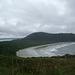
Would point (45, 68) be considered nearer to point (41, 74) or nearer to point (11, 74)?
point (41, 74)

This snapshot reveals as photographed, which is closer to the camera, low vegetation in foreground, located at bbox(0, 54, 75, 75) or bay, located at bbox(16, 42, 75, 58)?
low vegetation in foreground, located at bbox(0, 54, 75, 75)

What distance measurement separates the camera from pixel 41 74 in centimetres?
355

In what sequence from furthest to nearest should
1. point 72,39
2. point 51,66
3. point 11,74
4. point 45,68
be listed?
point 72,39, point 45,68, point 51,66, point 11,74

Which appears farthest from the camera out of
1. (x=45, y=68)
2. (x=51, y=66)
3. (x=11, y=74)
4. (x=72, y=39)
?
(x=72, y=39)

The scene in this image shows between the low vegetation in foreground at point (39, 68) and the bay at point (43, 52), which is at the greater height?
the low vegetation in foreground at point (39, 68)

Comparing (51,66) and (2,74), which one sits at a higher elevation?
(51,66)

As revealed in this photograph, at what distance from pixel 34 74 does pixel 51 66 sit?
65 centimetres

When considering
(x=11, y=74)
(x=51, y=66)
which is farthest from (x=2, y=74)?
(x=51, y=66)

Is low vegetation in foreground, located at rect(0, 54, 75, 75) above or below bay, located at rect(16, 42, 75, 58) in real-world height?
above

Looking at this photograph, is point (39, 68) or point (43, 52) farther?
point (43, 52)

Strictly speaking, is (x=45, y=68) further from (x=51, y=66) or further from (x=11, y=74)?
(x=11, y=74)

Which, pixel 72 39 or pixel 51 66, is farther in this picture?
pixel 72 39

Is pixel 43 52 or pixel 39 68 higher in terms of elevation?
pixel 39 68

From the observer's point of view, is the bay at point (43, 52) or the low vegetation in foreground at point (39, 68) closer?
the low vegetation in foreground at point (39, 68)
